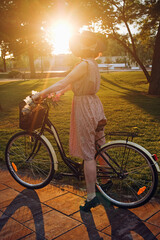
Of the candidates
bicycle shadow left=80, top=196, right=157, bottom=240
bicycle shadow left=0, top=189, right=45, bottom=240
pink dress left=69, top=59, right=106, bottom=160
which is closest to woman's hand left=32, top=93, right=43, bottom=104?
pink dress left=69, top=59, right=106, bottom=160

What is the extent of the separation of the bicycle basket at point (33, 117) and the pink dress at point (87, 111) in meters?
0.52

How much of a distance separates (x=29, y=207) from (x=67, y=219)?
56 cm

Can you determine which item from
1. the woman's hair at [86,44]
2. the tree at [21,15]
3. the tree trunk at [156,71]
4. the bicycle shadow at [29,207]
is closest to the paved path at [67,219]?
the bicycle shadow at [29,207]

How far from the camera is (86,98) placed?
3215mm

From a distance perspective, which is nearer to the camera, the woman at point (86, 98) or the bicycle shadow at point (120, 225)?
the bicycle shadow at point (120, 225)

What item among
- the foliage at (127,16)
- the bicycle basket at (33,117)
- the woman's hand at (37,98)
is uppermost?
the foliage at (127,16)

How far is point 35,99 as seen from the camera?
335cm

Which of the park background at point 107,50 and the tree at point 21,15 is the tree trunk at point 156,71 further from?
the tree at point 21,15

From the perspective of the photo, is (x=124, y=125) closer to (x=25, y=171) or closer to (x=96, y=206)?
(x=25, y=171)

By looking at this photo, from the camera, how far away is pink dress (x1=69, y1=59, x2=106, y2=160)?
125 inches

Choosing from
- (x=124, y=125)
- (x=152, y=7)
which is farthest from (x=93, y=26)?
(x=124, y=125)

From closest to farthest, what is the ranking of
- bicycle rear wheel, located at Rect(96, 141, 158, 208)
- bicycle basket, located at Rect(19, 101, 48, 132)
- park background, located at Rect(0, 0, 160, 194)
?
bicycle rear wheel, located at Rect(96, 141, 158, 208)
bicycle basket, located at Rect(19, 101, 48, 132)
park background, located at Rect(0, 0, 160, 194)

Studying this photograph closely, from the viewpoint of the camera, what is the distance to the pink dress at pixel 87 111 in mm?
3178

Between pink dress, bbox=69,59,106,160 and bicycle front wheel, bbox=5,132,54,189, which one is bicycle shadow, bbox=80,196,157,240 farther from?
bicycle front wheel, bbox=5,132,54,189
